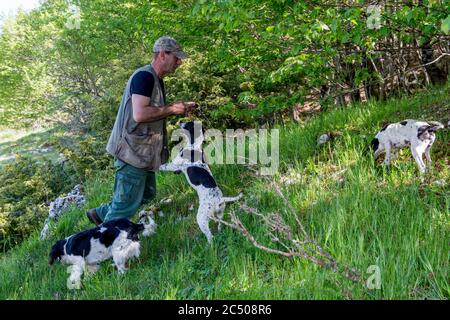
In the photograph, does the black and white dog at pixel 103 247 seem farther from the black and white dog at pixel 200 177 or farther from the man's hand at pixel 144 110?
the man's hand at pixel 144 110

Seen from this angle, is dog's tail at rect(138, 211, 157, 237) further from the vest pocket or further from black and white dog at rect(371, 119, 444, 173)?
black and white dog at rect(371, 119, 444, 173)

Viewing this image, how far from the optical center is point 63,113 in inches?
650

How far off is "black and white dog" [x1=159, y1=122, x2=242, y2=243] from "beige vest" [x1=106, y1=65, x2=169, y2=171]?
0.91ft

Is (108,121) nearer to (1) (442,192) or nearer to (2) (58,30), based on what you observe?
(2) (58,30)

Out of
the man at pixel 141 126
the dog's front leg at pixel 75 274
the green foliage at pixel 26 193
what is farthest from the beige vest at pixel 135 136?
the green foliage at pixel 26 193

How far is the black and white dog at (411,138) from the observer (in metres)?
4.13

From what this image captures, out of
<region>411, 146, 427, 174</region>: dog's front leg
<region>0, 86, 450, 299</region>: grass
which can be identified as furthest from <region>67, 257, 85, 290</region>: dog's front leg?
<region>411, 146, 427, 174</region>: dog's front leg

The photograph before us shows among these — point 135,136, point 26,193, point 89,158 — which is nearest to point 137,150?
point 135,136

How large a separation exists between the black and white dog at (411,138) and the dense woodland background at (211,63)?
38.1 inches

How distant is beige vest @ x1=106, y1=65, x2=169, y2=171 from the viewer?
167 inches

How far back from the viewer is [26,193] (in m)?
9.67

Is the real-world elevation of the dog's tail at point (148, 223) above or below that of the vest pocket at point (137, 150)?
below

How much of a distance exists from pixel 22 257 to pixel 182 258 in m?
2.96
